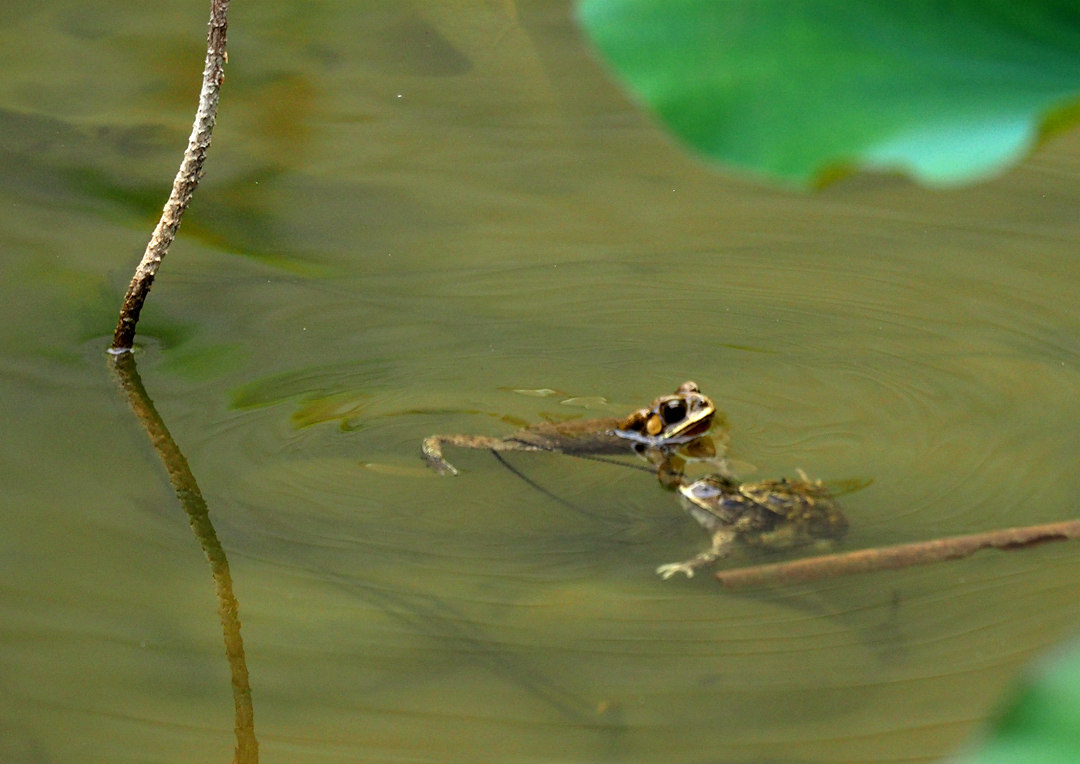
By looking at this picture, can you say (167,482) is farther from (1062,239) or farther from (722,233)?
(1062,239)

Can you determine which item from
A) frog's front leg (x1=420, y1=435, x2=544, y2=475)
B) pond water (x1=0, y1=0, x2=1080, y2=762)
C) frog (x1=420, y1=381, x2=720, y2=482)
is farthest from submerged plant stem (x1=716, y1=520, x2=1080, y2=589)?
frog's front leg (x1=420, y1=435, x2=544, y2=475)

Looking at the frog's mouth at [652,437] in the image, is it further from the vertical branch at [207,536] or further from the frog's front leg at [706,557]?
the vertical branch at [207,536]

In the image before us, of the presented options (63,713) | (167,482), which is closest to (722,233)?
(167,482)

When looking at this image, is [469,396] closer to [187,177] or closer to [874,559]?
[187,177]

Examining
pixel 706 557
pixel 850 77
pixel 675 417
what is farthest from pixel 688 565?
pixel 850 77

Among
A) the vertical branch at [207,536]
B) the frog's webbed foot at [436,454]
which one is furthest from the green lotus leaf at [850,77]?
the frog's webbed foot at [436,454]

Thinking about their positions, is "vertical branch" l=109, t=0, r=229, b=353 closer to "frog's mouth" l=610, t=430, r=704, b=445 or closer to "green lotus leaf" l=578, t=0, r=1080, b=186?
"frog's mouth" l=610, t=430, r=704, b=445

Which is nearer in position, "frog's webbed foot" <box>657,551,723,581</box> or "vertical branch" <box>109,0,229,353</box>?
"frog's webbed foot" <box>657,551,723,581</box>
